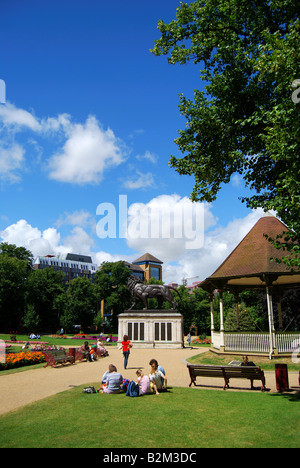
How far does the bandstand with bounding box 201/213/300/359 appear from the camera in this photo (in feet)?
63.7

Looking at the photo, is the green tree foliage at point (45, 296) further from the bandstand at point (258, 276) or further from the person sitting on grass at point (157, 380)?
the person sitting on grass at point (157, 380)

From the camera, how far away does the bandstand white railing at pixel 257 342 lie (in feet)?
63.5

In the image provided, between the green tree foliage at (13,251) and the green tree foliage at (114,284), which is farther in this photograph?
the green tree foliage at (114,284)

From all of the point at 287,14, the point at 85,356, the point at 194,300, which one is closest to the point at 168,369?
the point at 85,356

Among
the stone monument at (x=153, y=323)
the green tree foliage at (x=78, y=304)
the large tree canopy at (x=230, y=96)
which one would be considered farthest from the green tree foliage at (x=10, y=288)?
the large tree canopy at (x=230, y=96)

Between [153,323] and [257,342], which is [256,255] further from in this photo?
[153,323]

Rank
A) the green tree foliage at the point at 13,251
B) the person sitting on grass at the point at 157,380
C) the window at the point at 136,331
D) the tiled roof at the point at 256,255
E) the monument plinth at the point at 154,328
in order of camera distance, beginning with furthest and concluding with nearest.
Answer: the green tree foliage at the point at 13,251, the window at the point at 136,331, the monument plinth at the point at 154,328, the tiled roof at the point at 256,255, the person sitting on grass at the point at 157,380

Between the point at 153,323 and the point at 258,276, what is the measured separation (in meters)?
16.8

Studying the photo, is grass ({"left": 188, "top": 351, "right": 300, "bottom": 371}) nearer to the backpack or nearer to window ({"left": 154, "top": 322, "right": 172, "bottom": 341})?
the backpack

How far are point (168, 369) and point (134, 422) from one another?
10.6 metres

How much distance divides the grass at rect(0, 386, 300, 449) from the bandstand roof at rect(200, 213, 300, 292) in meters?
9.81

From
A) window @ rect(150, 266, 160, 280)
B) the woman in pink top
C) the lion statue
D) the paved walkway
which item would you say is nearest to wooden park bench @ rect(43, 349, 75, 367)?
the paved walkway

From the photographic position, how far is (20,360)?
66.2 ft

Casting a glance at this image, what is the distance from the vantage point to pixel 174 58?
48.2ft
